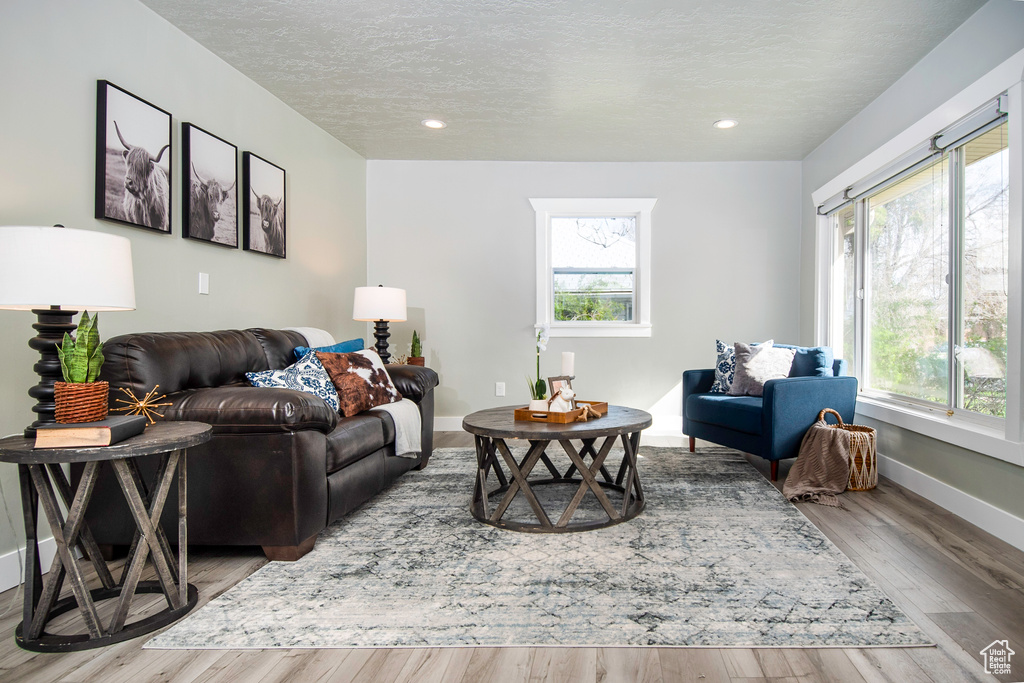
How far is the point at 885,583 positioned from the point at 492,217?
4024 millimetres

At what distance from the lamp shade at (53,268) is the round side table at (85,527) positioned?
1.32 feet

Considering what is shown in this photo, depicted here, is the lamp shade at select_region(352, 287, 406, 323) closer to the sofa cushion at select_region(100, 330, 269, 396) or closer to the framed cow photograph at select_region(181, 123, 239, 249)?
the framed cow photograph at select_region(181, 123, 239, 249)

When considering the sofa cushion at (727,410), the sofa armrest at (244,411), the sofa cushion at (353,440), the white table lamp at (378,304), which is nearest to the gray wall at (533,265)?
the white table lamp at (378,304)

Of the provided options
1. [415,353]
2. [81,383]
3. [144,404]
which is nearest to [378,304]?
[415,353]

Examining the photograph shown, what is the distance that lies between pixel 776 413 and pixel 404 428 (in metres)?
2.06

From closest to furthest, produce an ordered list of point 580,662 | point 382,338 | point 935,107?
point 580,662 → point 935,107 → point 382,338

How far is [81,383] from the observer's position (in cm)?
168

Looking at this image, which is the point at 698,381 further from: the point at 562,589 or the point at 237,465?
the point at 237,465

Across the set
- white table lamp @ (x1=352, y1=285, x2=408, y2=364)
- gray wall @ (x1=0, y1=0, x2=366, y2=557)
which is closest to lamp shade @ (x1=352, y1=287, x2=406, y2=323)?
white table lamp @ (x1=352, y1=285, x2=408, y2=364)

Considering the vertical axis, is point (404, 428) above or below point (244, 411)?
below

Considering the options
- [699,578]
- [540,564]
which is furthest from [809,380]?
[540,564]

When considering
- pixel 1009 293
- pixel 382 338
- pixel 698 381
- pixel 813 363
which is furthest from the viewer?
pixel 382 338

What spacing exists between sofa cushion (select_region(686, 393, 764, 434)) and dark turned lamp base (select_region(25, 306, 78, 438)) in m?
3.28

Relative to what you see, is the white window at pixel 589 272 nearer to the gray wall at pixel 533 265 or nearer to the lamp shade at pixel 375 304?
the gray wall at pixel 533 265
